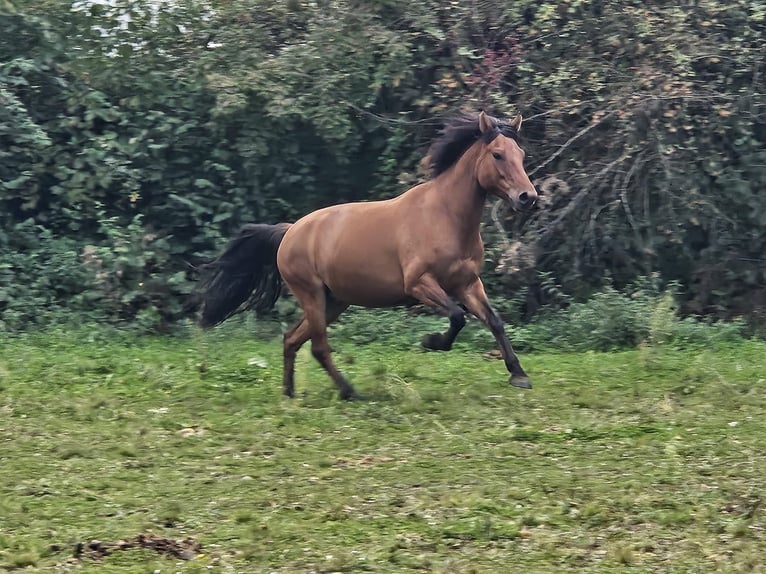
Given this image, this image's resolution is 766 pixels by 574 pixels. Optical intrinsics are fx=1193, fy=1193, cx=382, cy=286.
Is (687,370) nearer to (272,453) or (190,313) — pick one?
→ (272,453)

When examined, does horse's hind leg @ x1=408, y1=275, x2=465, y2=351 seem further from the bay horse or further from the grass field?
the grass field

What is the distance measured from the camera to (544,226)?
39.7 ft

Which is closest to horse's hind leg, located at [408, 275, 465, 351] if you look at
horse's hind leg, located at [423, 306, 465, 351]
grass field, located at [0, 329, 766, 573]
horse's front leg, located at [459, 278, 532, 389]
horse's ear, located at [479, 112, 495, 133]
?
horse's hind leg, located at [423, 306, 465, 351]

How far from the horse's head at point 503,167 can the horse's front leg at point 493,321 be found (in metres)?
0.66

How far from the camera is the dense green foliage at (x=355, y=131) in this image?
471 inches

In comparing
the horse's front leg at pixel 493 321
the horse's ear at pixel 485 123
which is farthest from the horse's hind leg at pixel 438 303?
the horse's ear at pixel 485 123

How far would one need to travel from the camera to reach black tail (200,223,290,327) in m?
9.32

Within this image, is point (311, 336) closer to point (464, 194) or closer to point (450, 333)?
point (450, 333)

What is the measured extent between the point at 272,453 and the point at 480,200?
8.72ft

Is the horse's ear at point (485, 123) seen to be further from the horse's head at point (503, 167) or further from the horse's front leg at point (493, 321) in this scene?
the horse's front leg at point (493, 321)

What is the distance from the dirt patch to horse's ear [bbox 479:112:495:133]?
426 cm

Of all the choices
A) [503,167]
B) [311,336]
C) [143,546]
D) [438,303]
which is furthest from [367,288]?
[143,546]

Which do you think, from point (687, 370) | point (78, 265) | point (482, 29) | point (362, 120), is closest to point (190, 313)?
point (78, 265)

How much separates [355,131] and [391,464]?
7399 mm
